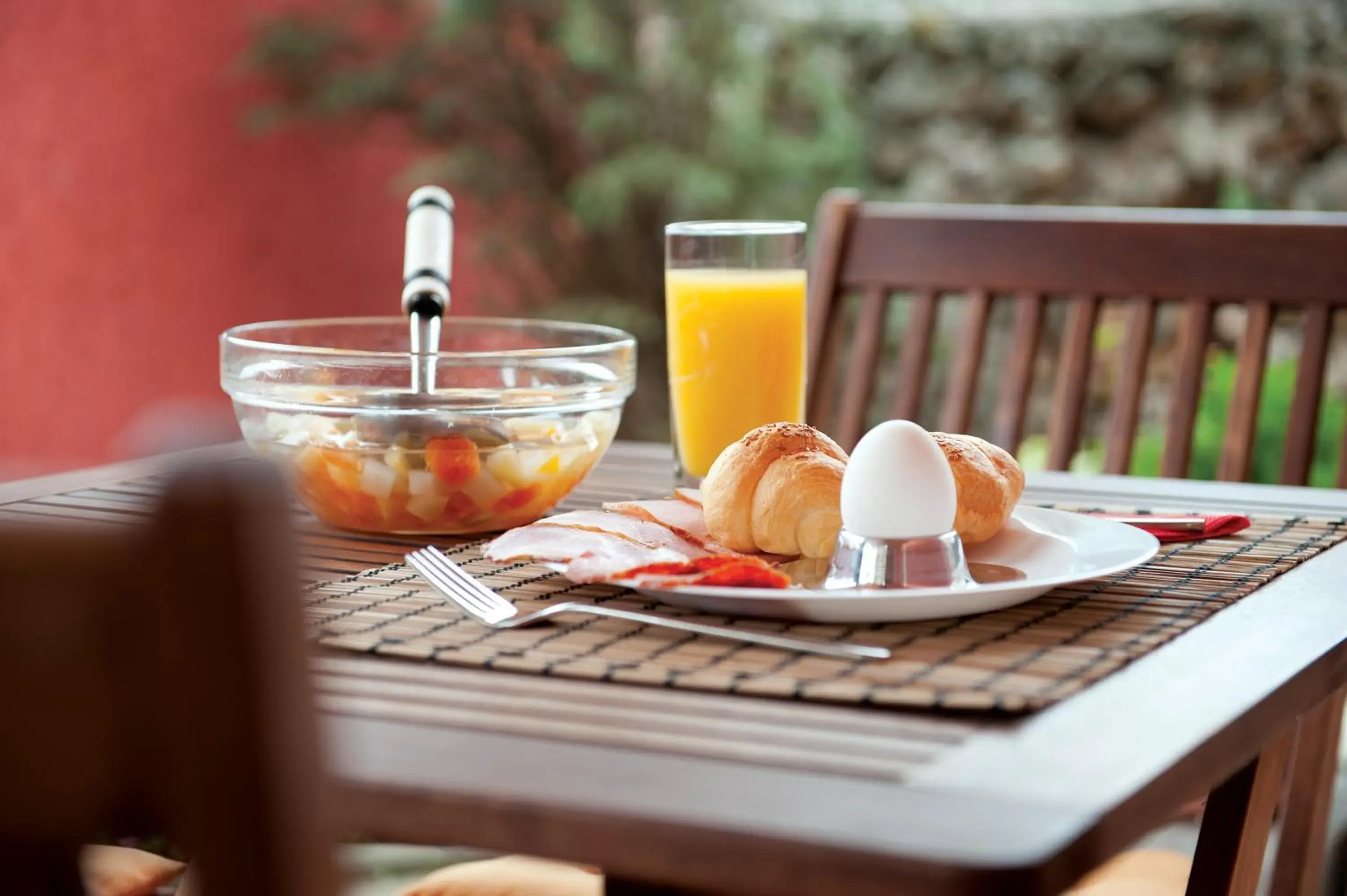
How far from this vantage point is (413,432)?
40.5 inches

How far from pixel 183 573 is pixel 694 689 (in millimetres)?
367

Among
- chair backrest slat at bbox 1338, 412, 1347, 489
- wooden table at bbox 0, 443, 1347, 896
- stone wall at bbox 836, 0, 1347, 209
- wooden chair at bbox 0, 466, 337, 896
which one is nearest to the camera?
wooden chair at bbox 0, 466, 337, 896

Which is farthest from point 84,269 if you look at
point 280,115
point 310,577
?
point 310,577

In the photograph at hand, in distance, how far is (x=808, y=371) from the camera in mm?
1658

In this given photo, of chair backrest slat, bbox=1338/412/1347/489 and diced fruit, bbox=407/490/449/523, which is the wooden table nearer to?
diced fruit, bbox=407/490/449/523

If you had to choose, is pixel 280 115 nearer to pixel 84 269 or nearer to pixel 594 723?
pixel 84 269

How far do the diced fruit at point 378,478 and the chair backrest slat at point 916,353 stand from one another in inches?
27.4

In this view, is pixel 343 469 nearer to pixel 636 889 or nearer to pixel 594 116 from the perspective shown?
pixel 636 889

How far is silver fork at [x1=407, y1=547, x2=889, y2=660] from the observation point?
0.73m

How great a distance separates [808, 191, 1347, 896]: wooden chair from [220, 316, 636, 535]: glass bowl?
0.54 meters

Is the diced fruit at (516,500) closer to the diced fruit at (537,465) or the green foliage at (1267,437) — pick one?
the diced fruit at (537,465)

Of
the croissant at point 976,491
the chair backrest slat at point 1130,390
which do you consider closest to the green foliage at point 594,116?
the chair backrest slat at point 1130,390

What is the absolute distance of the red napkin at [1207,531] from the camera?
3.34ft

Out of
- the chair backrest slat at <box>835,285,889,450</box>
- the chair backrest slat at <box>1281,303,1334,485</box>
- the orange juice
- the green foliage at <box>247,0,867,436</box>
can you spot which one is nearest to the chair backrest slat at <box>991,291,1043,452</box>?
the chair backrest slat at <box>835,285,889,450</box>
